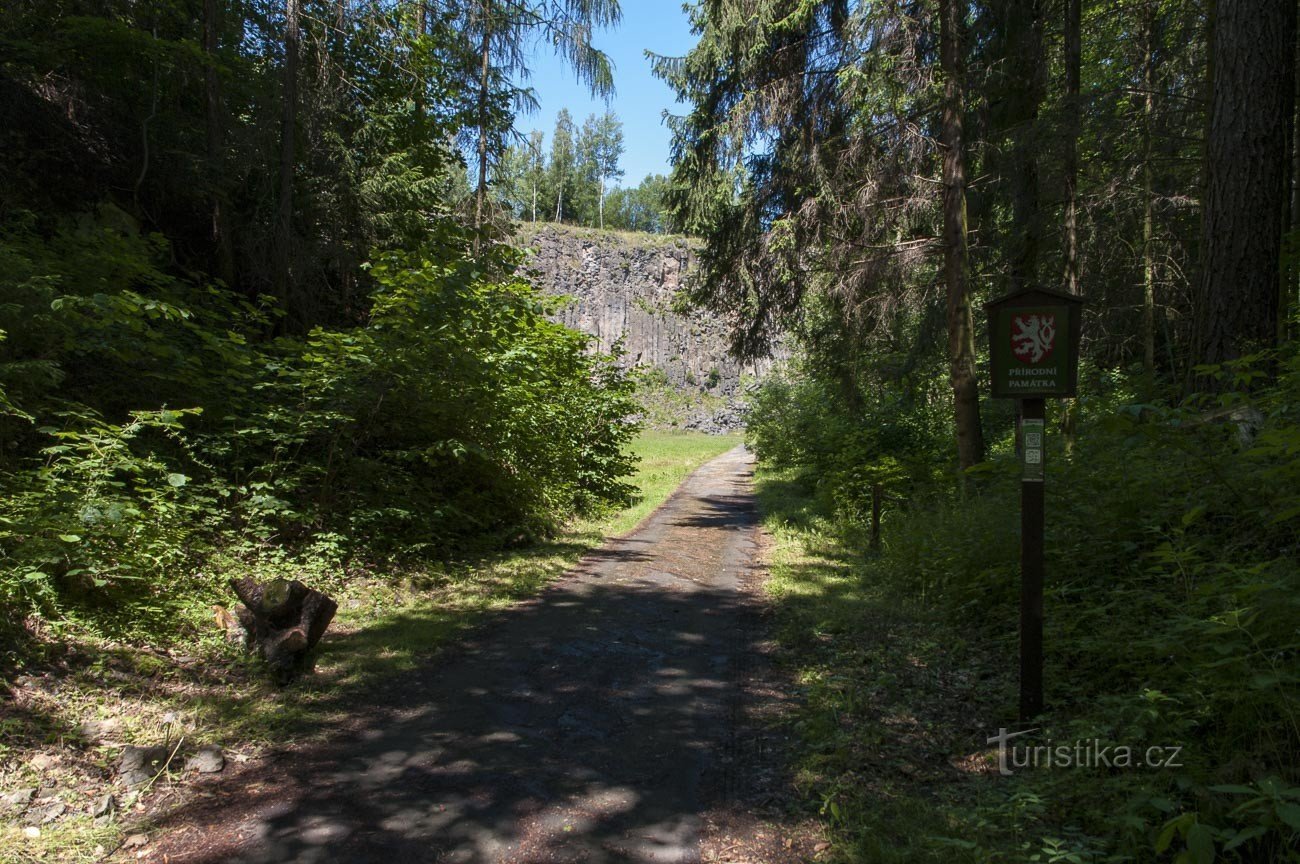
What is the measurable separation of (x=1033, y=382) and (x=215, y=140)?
10.3 m

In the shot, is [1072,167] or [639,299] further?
[639,299]

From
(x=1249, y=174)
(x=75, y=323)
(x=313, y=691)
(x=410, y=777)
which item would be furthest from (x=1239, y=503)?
(x=75, y=323)

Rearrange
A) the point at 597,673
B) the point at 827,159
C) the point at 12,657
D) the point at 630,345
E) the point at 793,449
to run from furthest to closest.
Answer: the point at 630,345, the point at 793,449, the point at 827,159, the point at 597,673, the point at 12,657

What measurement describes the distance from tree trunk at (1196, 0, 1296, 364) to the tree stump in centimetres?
730

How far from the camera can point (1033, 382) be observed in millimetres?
4098

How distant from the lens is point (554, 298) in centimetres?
1231

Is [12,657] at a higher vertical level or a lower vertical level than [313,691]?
higher

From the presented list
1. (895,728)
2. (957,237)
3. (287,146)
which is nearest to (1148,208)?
(957,237)

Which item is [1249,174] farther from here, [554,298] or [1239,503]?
[554,298]

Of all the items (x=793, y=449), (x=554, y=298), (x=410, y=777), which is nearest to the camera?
(x=410, y=777)

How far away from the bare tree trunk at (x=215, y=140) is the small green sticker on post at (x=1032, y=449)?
9997 mm

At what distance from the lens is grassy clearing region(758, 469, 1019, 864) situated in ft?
10.4

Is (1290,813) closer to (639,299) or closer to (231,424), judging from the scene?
(231,424)

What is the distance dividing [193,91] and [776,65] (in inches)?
350
